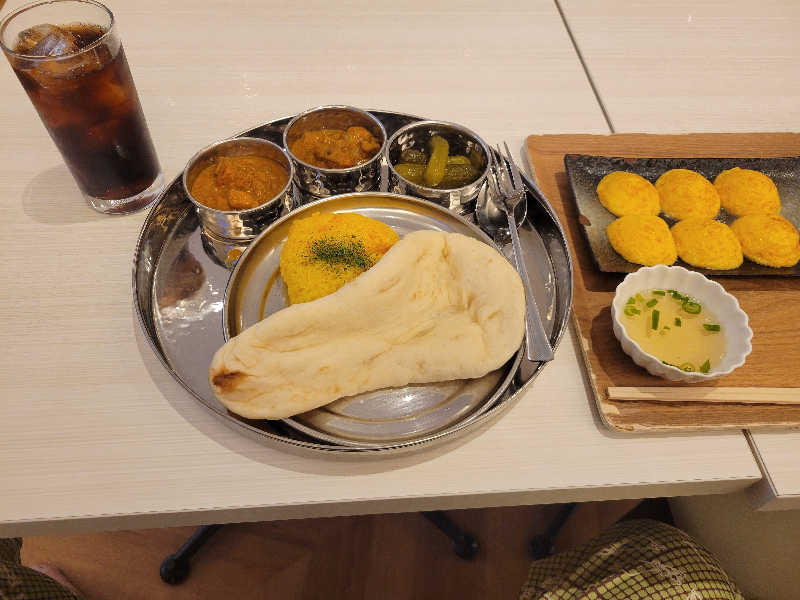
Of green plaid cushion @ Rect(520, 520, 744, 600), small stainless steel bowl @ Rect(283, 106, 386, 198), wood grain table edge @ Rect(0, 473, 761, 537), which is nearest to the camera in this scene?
wood grain table edge @ Rect(0, 473, 761, 537)

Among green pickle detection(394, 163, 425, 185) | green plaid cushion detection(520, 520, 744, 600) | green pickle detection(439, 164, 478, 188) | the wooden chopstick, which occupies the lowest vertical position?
green plaid cushion detection(520, 520, 744, 600)

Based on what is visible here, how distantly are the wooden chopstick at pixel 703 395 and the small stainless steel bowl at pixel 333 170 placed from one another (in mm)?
750

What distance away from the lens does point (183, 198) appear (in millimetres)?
1412

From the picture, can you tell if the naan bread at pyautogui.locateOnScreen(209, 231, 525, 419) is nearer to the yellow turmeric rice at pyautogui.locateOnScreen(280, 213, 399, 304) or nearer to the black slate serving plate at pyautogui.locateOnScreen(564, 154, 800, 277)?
the yellow turmeric rice at pyautogui.locateOnScreen(280, 213, 399, 304)

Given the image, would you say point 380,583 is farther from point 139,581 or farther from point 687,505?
point 687,505

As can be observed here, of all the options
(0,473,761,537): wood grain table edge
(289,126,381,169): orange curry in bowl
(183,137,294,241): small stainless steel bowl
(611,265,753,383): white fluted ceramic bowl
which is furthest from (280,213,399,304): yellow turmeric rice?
(611,265,753,383): white fluted ceramic bowl

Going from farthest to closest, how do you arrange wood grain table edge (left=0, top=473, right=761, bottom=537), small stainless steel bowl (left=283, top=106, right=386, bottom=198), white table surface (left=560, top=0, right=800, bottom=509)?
white table surface (left=560, top=0, right=800, bottom=509) < small stainless steel bowl (left=283, top=106, right=386, bottom=198) < wood grain table edge (left=0, top=473, right=761, bottom=537)

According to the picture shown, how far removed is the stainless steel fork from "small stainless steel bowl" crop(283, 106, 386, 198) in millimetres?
323

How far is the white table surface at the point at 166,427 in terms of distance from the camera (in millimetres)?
979

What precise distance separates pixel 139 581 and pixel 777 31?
3.05 metres

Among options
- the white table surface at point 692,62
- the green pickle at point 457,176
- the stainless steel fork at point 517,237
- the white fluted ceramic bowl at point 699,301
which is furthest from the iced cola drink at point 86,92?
the white table surface at point 692,62

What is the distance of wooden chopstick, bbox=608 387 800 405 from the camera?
3.61 feet

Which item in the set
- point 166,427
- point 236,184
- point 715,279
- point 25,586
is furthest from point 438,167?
point 25,586

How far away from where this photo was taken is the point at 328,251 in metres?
1.19
